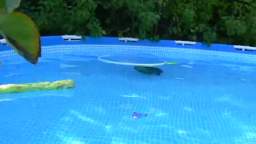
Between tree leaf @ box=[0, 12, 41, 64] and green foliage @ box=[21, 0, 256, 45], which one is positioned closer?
tree leaf @ box=[0, 12, 41, 64]

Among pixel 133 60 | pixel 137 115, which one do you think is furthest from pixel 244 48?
pixel 137 115

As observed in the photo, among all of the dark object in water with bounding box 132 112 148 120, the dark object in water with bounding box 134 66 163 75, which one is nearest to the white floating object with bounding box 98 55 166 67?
the dark object in water with bounding box 134 66 163 75

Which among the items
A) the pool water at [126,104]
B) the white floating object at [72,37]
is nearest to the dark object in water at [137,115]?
the pool water at [126,104]

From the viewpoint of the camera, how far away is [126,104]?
575 cm

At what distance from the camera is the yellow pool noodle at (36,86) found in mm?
5848

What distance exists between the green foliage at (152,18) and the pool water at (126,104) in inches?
26.1

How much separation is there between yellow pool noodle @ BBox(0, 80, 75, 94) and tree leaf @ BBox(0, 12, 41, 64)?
554 cm

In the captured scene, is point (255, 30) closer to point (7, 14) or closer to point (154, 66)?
point (154, 66)

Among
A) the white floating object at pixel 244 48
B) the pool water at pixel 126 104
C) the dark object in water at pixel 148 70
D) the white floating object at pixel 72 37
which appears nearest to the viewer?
the pool water at pixel 126 104

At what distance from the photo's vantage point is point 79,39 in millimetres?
9109

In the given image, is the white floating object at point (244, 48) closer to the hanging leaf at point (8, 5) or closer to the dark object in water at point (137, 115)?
the dark object in water at point (137, 115)

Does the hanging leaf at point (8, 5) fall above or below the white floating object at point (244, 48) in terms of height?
above

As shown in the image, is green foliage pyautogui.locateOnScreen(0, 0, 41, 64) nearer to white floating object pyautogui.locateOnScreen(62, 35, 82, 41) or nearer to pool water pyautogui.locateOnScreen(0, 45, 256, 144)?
pool water pyautogui.locateOnScreen(0, 45, 256, 144)

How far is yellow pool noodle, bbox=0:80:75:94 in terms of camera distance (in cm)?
585
